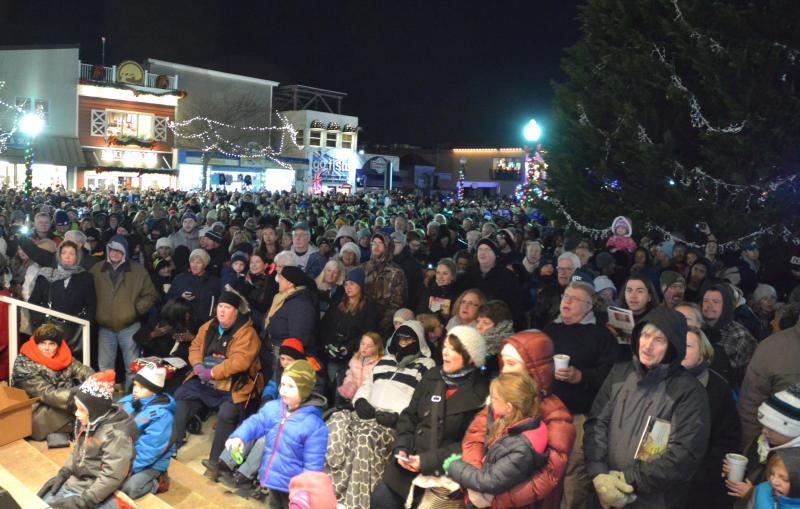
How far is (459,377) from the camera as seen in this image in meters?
3.73

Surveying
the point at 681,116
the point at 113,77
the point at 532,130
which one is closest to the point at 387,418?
the point at 681,116

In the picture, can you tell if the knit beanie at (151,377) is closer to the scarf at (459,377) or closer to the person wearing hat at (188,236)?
the scarf at (459,377)

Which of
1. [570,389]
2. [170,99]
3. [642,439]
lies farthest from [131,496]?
[170,99]

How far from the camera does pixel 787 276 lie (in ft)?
28.4

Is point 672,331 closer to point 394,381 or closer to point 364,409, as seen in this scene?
point 394,381

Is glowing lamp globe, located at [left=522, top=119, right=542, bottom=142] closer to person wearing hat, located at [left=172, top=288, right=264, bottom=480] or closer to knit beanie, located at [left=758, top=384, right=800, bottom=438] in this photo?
person wearing hat, located at [left=172, top=288, right=264, bottom=480]

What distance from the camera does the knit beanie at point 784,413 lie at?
299cm

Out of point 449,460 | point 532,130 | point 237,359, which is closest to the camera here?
point 449,460

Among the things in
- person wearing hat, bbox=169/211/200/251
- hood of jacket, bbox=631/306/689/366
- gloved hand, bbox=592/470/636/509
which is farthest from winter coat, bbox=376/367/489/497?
person wearing hat, bbox=169/211/200/251

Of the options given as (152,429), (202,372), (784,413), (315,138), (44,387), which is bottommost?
(44,387)

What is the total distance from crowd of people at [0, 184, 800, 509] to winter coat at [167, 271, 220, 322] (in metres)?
0.02

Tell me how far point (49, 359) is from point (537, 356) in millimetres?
4276

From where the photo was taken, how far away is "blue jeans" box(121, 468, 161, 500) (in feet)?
14.0

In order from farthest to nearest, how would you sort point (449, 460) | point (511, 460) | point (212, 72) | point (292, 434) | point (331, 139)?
1. point (331, 139)
2. point (212, 72)
3. point (292, 434)
4. point (449, 460)
5. point (511, 460)
